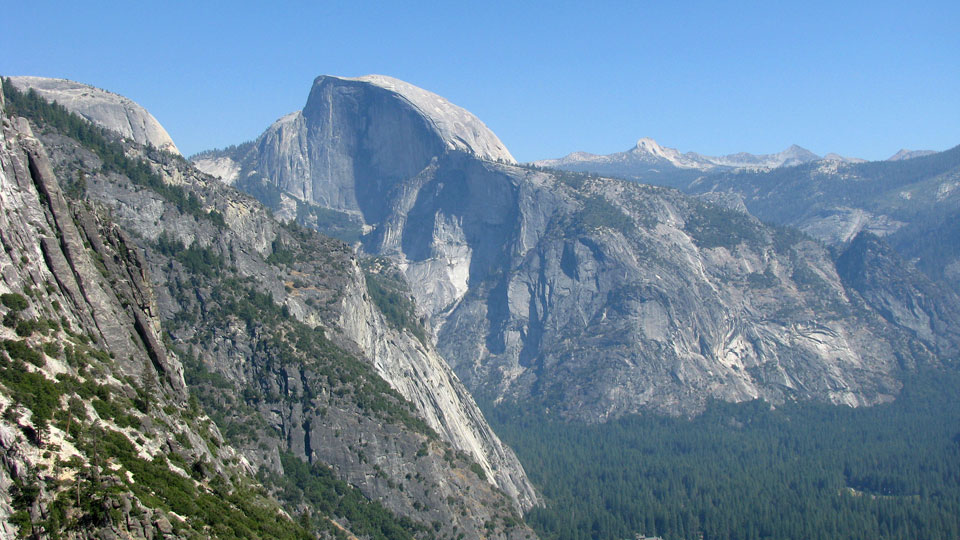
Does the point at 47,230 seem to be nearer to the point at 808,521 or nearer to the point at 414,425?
the point at 414,425

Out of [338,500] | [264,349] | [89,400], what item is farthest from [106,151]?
[89,400]

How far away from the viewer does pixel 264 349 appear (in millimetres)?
125750

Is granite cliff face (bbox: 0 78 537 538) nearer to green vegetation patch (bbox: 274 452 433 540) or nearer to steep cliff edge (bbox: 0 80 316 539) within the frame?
green vegetation patch (bbox: 274 452 433 540)

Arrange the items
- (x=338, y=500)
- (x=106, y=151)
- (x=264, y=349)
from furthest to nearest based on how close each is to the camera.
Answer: (x=106, y=151) → (x=264, y=349) → (x=338, y=500)

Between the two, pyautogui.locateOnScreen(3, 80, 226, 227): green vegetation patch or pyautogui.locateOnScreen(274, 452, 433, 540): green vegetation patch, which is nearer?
pyautogui.locateOnScreen(274, 452, 433, 540): green vegetation patch

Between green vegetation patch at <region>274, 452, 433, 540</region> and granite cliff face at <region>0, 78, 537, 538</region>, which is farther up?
granite cliff face at <region>0, 78, 537, 538</region>

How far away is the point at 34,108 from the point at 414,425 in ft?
243

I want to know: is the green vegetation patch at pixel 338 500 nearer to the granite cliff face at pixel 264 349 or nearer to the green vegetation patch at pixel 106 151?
the granite cliff face at pixel 264 349

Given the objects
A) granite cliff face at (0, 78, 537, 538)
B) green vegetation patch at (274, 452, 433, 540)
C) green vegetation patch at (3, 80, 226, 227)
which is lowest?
green vegetation patch at (274, 452, 433, 540)

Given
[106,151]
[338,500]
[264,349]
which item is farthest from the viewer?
[106,151]

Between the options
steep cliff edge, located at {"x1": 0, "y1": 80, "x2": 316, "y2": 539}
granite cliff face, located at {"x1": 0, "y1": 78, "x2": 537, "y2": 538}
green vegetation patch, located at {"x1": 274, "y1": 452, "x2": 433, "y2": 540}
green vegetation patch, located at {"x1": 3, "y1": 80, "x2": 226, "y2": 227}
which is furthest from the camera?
green vegetation patch, located at {"x1": 3, "y1": 80, "x2": 226, "y2": 227}

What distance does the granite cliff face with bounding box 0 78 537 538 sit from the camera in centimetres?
7525

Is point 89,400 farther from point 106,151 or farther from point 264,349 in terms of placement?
point 106,151

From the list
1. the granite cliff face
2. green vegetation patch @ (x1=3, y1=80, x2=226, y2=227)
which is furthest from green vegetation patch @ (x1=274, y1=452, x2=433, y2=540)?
green vegetation patch @ (x1=3, y1=80, x2=226, y2=227)
